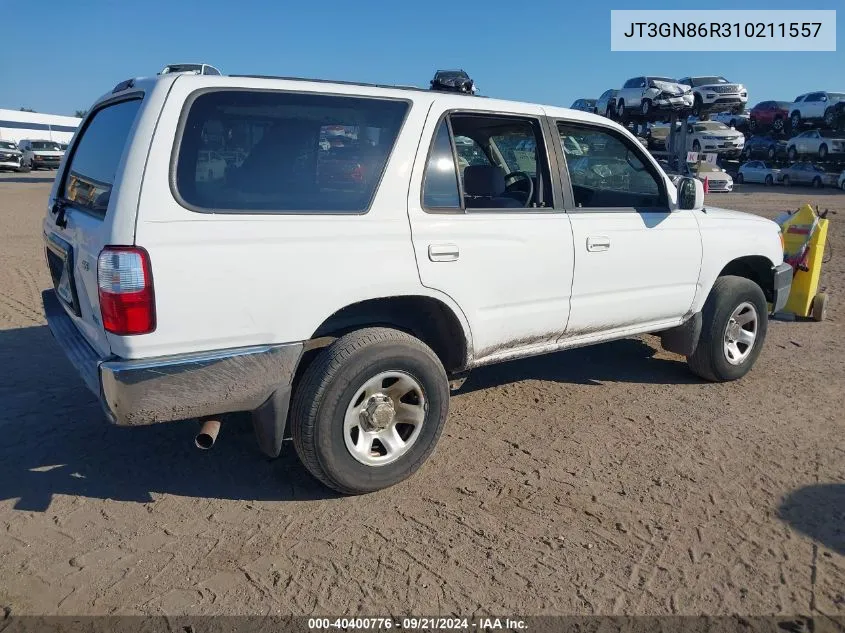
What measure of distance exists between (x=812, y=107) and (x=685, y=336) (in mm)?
31906

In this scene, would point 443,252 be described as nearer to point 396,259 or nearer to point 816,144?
point 396,259

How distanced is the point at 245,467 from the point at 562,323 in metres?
2.02

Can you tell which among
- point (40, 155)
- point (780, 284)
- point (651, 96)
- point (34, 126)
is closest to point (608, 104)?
point (651, 96)

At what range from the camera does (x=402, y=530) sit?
121 inches

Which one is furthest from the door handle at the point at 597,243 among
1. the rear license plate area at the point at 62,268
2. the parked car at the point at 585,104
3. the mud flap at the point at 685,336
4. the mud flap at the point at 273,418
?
the parked car at the point at 585,104

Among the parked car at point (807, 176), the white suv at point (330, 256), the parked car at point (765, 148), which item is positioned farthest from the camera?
the parked car at point (765, 148)

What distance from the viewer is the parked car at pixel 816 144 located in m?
29.0

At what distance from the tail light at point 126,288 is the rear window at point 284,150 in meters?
0.32

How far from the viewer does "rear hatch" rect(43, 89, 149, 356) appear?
2.69 m

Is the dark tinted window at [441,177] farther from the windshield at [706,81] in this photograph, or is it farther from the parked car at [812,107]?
the parked car at [812,107]

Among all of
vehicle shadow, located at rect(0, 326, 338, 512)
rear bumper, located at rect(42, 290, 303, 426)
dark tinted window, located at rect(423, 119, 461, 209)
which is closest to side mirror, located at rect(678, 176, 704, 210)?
dark tinted window, located at rect(423, 119, 461, 209)

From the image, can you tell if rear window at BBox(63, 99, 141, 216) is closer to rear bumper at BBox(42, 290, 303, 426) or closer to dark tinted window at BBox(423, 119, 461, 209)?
rear bumper at BBox(42, 290, 303, 426)

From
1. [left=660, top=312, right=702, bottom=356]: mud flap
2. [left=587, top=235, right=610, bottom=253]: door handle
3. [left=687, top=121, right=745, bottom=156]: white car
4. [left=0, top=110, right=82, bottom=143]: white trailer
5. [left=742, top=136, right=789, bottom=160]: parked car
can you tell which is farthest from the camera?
[left=0, top=110, right=82, bottom=143]: white trailer

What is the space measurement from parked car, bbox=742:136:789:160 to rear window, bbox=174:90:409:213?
112 feet
